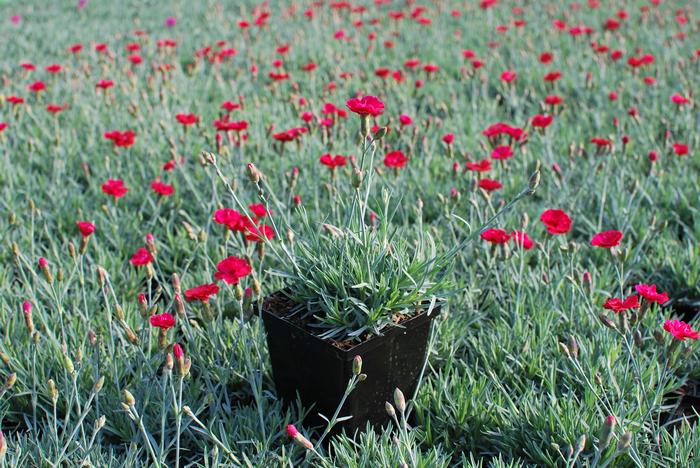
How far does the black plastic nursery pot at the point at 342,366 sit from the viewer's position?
173cm

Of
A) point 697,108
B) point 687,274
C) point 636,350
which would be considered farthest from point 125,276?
point 697,108

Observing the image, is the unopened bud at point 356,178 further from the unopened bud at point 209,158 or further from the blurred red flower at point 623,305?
the blurred red flower at point 623,305

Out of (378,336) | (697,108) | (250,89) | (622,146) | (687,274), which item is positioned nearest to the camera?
(378,336)

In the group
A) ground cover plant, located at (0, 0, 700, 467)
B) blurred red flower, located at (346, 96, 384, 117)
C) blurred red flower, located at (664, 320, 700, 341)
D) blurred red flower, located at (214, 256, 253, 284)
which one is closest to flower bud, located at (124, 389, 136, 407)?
ground cover plant, located at (0, 0, 700, 467)

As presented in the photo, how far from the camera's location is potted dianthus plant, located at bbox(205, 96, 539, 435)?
1.73 metres

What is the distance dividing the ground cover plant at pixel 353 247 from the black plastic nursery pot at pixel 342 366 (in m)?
0.05

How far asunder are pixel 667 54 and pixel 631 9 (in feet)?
7.47

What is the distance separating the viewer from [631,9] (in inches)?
278

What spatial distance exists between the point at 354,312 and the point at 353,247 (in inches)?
7.0

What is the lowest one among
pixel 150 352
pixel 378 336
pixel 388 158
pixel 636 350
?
pixel 636 350

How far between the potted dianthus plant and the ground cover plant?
20 millimetres

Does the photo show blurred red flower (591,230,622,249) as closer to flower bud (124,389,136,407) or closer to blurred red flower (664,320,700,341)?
blurred red flower (664,320,700,341)

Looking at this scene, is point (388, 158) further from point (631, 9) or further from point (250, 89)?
point (631, 9)

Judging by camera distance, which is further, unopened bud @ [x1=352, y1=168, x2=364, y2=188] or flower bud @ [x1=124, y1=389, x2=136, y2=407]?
unopened bud @ [x1=352, y1=168, x2=364, y2=188]
